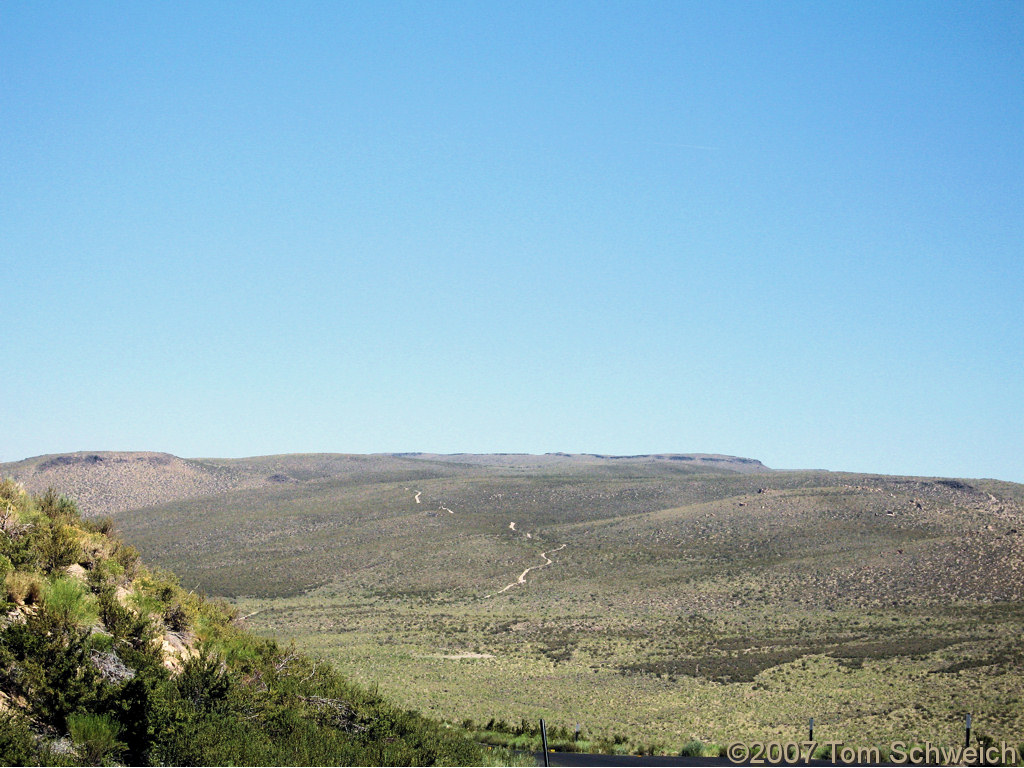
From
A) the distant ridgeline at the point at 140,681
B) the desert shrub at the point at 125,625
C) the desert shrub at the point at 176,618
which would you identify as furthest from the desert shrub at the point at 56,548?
the desert shrub at the point at 176,618

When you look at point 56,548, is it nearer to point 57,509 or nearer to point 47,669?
point 57,509

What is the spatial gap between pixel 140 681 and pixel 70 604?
2.06 m

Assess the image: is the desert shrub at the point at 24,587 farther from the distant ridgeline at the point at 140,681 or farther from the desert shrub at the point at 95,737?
the desert shrub at the point at 95,737

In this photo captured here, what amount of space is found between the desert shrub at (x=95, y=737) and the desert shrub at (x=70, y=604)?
168 centimetres

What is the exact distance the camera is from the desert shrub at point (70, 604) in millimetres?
9727

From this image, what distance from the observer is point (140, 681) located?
874 cm

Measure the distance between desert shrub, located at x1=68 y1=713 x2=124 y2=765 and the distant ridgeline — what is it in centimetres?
1

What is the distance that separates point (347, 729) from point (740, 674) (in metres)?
24.4

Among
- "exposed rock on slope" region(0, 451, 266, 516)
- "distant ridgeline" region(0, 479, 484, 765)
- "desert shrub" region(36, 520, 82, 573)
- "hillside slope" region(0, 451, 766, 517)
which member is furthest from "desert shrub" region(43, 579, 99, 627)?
"exposed rock on slope" region(0, 451, 266, 516)

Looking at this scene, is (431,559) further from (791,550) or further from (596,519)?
(791,550)

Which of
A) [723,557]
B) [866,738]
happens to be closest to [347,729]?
[866,738]

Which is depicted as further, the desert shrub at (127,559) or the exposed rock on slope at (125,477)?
the exposed rock on slope at (125,477)

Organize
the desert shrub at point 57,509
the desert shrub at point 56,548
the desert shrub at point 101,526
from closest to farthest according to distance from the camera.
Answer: the desert shrub at point 56,548, the desert shrub at point 57,509, the desert shrub at point 101,526

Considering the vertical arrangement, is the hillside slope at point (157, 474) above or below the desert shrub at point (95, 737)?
below
